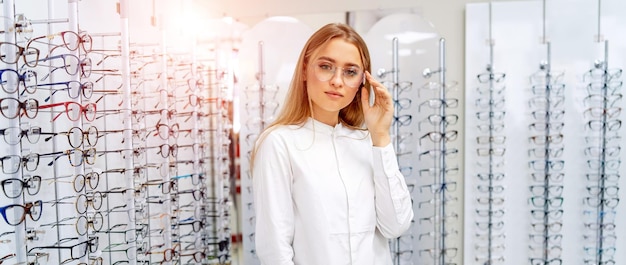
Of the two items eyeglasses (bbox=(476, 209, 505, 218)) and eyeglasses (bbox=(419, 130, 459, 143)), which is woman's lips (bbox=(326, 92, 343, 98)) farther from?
eyeglasses (bbox=(476, 209, 505, 218))

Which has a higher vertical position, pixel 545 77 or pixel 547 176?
pixel 545 77

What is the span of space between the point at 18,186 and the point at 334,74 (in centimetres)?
112

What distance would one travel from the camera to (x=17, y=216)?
1656 mm

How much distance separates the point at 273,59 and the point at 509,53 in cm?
167

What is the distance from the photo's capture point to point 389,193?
163 cm

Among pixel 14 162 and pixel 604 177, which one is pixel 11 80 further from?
pixel 604 177

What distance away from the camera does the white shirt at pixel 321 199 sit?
1546 mm

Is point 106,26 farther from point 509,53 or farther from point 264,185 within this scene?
point 509,53

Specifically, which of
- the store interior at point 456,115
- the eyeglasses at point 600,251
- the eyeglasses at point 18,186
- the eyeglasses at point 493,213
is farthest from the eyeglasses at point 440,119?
the eyeglasses at point 18,186

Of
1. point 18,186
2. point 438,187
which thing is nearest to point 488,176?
point 438,187

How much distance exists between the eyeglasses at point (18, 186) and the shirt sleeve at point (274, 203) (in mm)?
788

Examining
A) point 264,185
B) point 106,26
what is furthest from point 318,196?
point 106,26

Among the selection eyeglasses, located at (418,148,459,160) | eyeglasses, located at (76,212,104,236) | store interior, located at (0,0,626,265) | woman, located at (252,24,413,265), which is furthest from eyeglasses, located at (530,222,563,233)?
eyeglasses, located at (76,212,104,236)

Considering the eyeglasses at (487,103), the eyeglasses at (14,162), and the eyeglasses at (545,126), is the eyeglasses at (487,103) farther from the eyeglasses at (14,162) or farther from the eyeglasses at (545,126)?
the eyeglasses at (14,162)
